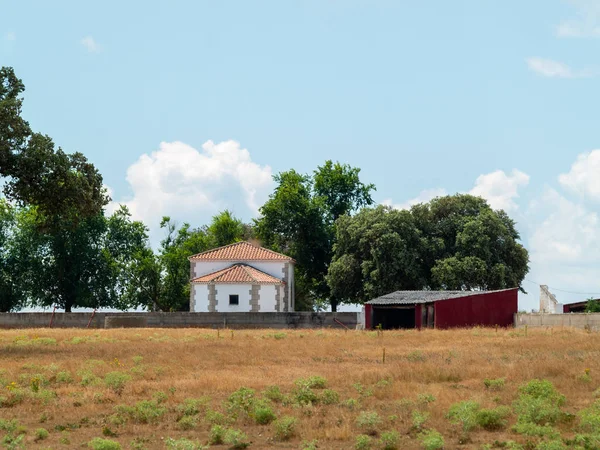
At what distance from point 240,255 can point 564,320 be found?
34.1 meters

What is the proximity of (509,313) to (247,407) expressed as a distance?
150 ft

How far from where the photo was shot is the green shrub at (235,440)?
14257 millimetres

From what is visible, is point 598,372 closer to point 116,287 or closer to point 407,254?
point 407,254

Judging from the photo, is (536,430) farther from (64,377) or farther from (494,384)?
(64,377)

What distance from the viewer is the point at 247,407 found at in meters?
17.2

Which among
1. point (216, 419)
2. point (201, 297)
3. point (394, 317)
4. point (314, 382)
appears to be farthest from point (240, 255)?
point (216, 419)

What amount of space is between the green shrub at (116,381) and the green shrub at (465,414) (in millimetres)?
8272

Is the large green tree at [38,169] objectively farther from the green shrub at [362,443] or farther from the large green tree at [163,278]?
the large green tree at [163,278]

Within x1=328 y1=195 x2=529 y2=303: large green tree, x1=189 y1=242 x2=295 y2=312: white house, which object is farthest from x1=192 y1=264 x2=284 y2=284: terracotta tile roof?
x1=328 y1=195 x2=529 y2=303: large green tree

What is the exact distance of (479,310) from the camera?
58.1 meters

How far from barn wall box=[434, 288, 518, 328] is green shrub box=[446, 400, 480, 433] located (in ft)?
126

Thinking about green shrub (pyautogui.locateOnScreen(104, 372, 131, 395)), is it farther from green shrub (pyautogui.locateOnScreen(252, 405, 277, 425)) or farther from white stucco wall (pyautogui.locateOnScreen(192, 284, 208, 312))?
white stucco wall (pyautogui.locateOnScreen(192, 284, 208, 312))

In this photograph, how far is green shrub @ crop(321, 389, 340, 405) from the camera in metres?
18.6

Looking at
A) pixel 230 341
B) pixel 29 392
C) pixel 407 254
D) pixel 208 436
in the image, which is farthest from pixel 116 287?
pixel 208 436
